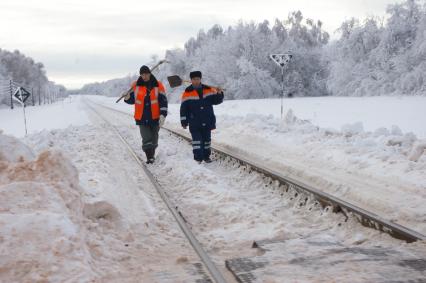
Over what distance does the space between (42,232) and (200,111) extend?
21.5ft

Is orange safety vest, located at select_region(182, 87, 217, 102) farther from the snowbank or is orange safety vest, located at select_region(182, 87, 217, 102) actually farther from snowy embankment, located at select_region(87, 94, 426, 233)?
the snowbank

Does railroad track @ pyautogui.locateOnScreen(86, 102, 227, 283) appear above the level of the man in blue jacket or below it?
below

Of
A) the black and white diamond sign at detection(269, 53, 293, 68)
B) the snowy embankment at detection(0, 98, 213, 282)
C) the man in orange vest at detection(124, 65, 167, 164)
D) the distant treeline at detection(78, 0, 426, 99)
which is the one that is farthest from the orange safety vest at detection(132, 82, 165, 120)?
the distant treeline at detection(78, 0, 426, 99)

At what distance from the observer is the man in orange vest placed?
1002cm

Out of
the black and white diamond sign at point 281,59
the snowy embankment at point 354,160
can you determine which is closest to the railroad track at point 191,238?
the snowy embankment at point 354,160

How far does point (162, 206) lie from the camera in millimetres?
6148

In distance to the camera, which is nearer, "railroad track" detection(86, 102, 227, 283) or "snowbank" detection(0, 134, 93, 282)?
"snowbank" detection(0, 134, 93, 282)

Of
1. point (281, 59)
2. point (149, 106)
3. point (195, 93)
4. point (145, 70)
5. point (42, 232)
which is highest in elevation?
point (281, 59)

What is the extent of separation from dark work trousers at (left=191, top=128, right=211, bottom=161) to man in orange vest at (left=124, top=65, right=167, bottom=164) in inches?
34.3

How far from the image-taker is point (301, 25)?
233 ft

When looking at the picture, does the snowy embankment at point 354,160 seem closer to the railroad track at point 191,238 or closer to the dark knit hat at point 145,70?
the railroad track at point 191,238

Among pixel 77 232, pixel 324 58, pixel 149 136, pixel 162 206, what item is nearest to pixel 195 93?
pixel 149 136

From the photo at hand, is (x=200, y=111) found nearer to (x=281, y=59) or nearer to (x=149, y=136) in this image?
(x=149, y=136)

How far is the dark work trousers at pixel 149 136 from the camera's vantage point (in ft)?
32.7
